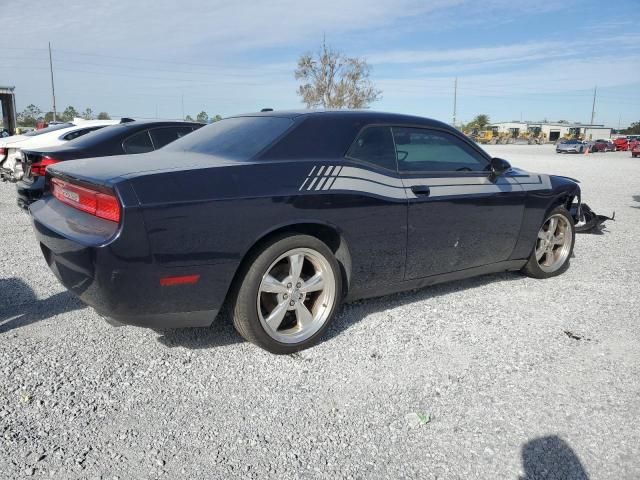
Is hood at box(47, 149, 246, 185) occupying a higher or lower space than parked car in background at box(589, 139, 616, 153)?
higher

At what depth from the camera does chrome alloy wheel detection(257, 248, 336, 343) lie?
3084 millimetres

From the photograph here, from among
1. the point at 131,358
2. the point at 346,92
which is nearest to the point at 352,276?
the point at 131,358

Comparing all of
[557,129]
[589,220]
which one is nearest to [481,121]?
[557,129]

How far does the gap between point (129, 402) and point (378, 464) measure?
4.26ft

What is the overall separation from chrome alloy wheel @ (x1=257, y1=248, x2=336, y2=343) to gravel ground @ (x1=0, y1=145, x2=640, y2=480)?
0.59 ft

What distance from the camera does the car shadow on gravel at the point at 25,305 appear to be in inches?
139

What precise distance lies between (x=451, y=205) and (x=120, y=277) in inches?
92.7

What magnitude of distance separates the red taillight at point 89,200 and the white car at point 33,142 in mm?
5290

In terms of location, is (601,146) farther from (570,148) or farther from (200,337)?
(200,337)

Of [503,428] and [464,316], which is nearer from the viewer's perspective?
[503,428]

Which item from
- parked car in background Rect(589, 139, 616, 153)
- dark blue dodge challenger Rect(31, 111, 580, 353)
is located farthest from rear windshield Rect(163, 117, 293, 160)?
parked car in background Rect(589, 139, 616, 153)

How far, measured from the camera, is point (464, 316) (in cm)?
387

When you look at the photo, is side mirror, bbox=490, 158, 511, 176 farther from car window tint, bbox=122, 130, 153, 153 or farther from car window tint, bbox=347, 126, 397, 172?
car window tint, bbox=122, 130, 153, 153

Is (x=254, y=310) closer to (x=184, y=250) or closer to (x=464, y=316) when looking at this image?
(x=184, y=250)
